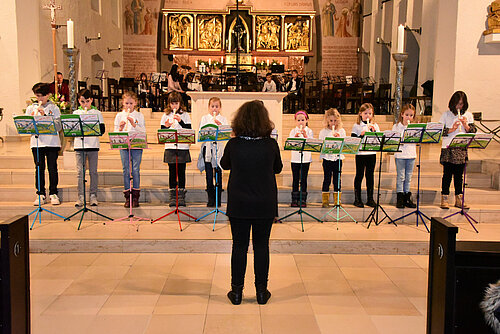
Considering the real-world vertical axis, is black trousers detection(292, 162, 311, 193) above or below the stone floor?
above

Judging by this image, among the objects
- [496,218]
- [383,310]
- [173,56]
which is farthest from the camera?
[173,56]

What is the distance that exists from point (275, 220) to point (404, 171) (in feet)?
6.32

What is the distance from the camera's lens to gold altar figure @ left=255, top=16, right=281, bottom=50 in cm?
1911

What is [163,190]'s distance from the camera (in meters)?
7.00

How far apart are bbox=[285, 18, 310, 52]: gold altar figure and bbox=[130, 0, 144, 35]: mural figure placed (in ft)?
18.5

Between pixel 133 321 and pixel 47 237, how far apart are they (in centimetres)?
237

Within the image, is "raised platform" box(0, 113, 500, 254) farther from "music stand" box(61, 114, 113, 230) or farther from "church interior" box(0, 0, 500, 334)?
"music stand" box(61, 114, 113, 230)

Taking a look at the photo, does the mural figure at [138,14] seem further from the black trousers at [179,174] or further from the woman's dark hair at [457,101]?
the woman's dark hair at [457,101]

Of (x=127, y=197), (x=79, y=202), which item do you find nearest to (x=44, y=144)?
(x=79, y=202)

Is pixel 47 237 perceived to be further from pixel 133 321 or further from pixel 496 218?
pixel 496 218

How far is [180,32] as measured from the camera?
1911cm

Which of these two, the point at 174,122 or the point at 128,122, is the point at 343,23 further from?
the point at 128,122

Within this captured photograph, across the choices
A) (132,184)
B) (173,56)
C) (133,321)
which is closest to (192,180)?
(132,184)

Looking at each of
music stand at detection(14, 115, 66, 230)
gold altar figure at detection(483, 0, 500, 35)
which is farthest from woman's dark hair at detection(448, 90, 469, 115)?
music stand at detection(14, 115, 66, 230)
